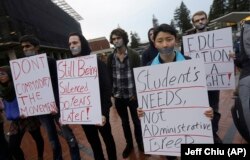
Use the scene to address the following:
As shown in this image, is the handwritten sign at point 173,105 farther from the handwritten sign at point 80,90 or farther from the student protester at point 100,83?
the student protester at point 100,83

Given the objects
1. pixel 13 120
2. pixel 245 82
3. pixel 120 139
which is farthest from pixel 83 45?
pixel 120 139

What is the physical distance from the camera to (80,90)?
12.2 ft

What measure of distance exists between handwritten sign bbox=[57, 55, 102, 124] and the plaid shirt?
1277 mm

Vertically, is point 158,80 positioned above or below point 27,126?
above

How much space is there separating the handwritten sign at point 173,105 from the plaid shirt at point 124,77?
6.31 ft

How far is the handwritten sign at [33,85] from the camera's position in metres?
4.20

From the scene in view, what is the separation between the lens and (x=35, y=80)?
427 centimetres

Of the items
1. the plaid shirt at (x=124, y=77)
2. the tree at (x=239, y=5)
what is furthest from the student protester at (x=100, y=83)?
the tree at (x=239, y=5)

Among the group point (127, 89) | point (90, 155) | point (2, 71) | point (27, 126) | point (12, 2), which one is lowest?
point (90, 155)

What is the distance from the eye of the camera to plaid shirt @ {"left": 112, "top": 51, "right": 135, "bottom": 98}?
4914 millimetres

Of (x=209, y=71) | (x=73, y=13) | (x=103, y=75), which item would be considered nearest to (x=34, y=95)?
(x=103, y=75)

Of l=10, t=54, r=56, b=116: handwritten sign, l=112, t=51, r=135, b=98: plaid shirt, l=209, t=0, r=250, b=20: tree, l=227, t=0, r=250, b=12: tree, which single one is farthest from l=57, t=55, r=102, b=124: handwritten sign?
l=209, t=0, r=250, b=20: tree

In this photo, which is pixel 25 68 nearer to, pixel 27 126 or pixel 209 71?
pixel 27 126

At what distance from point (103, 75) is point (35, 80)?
1026 millimetres
